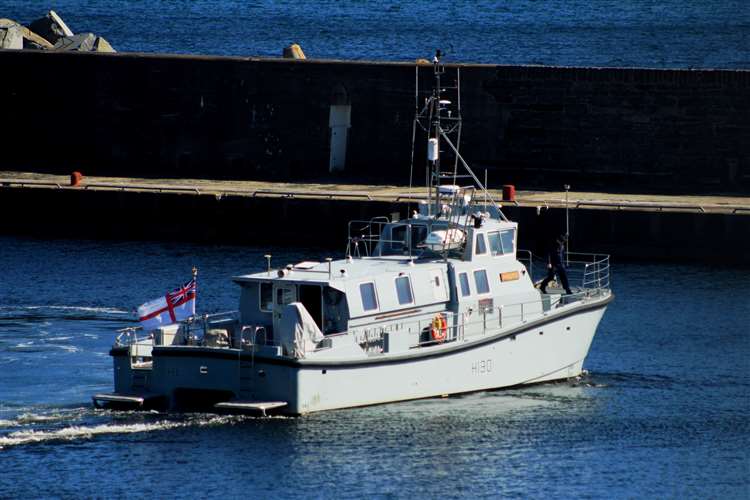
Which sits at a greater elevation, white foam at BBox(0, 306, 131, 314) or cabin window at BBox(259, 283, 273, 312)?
cabin window at BBox(259, 283, 273, 312)

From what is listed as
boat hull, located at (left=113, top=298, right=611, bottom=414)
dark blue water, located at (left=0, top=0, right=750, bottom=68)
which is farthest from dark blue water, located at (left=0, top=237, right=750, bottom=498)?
dark blue water, located at (left=0, top=0, right=750, bottom=68)

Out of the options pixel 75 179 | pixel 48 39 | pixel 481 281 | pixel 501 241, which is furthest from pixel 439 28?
pixel 481 281

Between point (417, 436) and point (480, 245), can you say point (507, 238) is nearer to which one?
point (480, 245)

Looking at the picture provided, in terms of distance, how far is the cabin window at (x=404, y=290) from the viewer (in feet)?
93.4

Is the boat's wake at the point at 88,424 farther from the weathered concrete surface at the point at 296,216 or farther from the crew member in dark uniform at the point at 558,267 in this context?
the weathered concrete surface at the point at 296,216

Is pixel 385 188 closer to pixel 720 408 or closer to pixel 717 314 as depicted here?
pixel 717 314

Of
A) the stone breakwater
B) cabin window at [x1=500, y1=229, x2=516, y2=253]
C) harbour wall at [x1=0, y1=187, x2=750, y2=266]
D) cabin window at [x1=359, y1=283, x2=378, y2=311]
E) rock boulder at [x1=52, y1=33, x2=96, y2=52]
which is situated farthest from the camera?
rock boulder at [x1=52, y1=33, x2=96, y2=52]

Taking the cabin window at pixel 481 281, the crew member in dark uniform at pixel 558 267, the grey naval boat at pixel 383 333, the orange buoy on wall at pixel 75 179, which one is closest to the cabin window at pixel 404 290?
the grey naval boat at pixel 383 333

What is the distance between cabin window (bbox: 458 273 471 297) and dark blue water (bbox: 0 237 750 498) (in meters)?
1.84

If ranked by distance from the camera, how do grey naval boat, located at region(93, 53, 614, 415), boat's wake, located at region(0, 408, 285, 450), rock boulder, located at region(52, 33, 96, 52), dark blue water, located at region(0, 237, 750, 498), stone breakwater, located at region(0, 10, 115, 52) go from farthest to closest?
rock boulder, located at region(52, 33, 96, 52), stone breakwater, located at region(0, 10, 115, 52), grey naval boat, located at region(93, 53, 614, 415), boat's wake, located at region(0, 408, 285, 450), dark blue water, located at region(0, 237, 750, 498)

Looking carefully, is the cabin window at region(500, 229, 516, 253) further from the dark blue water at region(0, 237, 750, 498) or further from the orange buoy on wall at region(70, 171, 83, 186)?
the orange buoy on wall at region(70, 171, 83, 186)

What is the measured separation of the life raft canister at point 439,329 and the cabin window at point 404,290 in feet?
1.82

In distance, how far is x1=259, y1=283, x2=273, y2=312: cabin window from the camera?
91.8 feet

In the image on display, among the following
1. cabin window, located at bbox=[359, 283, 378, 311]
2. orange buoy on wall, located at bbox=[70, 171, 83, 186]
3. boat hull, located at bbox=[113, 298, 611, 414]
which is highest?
orange buoy on wall, located at bbox=[70, 171, 83, 186]
